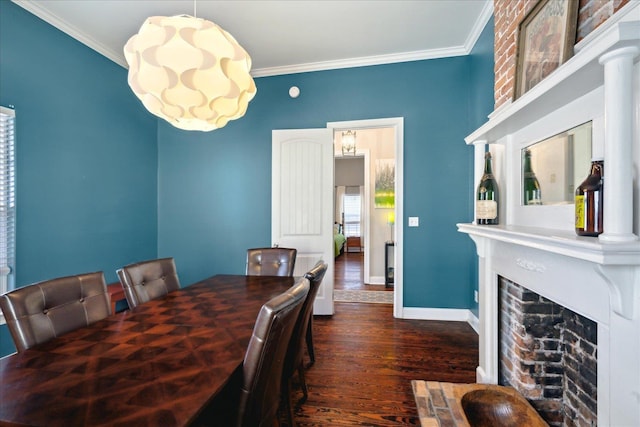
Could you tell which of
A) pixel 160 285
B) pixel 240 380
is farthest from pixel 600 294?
pixel 160 285

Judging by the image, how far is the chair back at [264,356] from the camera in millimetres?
1016

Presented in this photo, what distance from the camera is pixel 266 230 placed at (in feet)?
12.2

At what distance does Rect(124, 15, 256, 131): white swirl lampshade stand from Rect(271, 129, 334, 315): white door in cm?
181

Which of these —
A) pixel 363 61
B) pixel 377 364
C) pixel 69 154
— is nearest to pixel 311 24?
pixel 363 61

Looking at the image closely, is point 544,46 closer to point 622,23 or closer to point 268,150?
point 622,23

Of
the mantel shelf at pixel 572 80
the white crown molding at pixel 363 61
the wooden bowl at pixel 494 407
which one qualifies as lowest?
the wooden bowl at pixel 494 407

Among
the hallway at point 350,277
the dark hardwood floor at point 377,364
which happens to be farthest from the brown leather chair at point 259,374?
the hallway at point 350,277

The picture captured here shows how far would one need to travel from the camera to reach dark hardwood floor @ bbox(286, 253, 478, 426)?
1.82 meters

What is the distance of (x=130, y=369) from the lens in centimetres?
Answer: 102

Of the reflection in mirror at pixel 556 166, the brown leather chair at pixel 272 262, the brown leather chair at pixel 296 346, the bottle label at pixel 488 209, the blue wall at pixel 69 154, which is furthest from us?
the brown leather chair at pixel 272 262

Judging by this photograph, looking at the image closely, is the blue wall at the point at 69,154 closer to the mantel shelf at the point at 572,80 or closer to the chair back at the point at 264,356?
the chair back at the point at 264,356

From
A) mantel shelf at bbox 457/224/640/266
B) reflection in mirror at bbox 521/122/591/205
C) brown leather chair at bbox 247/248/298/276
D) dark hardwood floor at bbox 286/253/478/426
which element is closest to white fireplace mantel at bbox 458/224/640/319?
mantel shelf at bbox 457/224/640/266

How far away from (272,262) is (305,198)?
1.05m

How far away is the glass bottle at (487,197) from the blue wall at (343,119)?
1273mm
